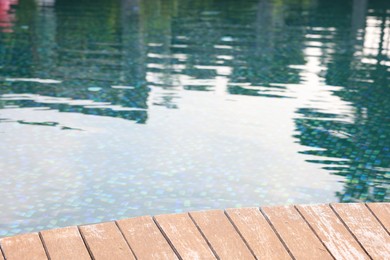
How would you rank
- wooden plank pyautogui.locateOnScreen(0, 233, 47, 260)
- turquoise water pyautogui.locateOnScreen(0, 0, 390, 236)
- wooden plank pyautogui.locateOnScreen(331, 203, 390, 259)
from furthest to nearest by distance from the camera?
turquoise water pyautogui.locateOnScreen(0, 0, 390, 236)
wooden plank pyautogui.locateOnScreen(331, 203, 390, 259)
wooden plank pyautogui.locateOnScreen(0, 233, 47, 260)

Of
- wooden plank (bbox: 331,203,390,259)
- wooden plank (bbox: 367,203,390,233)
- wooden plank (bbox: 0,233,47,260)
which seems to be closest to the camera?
wooden plank (bbox: 0,233,47,260)

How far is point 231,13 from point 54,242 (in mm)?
14556

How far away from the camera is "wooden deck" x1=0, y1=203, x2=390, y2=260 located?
4223mm

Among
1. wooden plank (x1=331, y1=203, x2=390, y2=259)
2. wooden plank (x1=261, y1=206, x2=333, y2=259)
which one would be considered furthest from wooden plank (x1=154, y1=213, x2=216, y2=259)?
wooden plank (x1=331, y1=203, x2=390, y2=259)

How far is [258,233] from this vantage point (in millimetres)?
4504

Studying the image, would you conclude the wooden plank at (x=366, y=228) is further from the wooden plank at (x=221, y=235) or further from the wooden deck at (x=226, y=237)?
the wooden plank at (x=221, y=235)

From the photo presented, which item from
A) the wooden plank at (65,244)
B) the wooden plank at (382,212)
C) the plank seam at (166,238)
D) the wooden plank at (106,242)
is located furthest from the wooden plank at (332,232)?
the wooden plank at (65,244)

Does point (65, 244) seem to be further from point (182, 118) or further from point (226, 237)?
point (182, 118)

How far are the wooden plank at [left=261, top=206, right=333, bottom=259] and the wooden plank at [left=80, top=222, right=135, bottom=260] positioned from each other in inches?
37.8

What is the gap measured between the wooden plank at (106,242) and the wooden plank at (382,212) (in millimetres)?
1673

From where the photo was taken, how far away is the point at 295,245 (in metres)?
4.38

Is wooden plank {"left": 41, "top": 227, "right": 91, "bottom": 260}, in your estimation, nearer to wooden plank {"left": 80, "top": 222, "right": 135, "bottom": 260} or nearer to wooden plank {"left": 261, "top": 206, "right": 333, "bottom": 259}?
wooden plank {"left": 80, "top": 222, "right": 135, "bottom": 260}

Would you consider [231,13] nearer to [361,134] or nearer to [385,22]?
[385,22]

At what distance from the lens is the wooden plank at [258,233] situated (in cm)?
427
